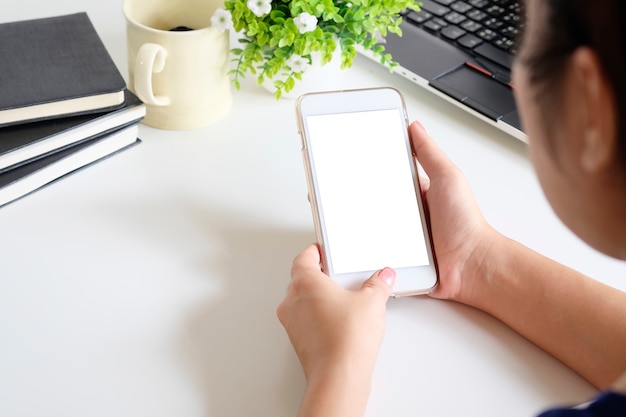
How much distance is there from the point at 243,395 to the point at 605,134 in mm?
352

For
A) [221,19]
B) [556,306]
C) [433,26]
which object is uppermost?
[221,19]

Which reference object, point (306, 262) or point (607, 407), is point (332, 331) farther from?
point (607, 407)

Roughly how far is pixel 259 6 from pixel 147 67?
128 mm

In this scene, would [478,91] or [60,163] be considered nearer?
[60,163]

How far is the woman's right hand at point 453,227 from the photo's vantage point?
0.71m

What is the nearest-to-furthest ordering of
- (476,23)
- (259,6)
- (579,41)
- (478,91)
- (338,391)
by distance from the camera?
(579,41) → (338,391) → (259,6) → (478,91) → (476,23)

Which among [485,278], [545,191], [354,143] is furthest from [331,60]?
[545,191]

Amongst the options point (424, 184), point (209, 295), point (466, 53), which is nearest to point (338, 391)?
point (209, 295)

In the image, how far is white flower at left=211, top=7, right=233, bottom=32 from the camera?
81 centimetres

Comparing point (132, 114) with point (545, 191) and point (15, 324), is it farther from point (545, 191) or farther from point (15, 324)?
point (545, 191)

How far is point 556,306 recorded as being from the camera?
68cm

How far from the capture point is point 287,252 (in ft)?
2.45

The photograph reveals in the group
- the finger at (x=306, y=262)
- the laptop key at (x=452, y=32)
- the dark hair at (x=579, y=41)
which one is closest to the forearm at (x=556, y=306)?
the finger at (x=306, y=262)

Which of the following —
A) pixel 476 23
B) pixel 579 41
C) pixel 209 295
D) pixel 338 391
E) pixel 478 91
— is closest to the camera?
pixel 579 41
